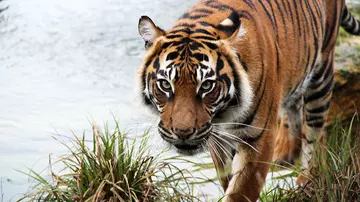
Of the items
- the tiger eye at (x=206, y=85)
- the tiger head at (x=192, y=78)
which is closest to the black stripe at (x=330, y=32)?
the tiger head at (x=192, y=78)

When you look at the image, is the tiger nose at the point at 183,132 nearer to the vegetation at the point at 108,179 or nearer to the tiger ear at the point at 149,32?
the vegetation at the point at 108,179

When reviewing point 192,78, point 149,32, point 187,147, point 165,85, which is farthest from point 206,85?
point 149,32

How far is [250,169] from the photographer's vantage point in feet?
13.8

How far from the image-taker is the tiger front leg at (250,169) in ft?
13.7

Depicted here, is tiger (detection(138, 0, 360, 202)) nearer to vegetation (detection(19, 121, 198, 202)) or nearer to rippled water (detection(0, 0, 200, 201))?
vegetation (detection(19, 121, 198, 202))

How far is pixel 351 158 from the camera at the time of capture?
407 cm

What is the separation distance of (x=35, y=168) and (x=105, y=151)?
3.15 metres

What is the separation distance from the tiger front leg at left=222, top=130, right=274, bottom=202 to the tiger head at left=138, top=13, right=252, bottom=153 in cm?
26

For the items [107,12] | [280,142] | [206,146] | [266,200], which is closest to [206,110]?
[206,146]

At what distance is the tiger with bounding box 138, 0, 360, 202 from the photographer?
375cm

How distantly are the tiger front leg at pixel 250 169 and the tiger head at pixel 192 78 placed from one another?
0.84ft

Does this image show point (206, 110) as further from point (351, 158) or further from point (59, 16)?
point (59, 16)

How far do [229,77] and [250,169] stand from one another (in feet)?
1.95

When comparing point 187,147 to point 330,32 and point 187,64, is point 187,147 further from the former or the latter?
point 330,32
